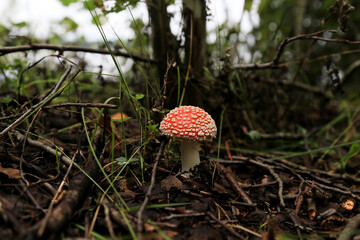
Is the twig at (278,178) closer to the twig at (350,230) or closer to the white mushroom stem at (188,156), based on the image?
the twig at (350,230)

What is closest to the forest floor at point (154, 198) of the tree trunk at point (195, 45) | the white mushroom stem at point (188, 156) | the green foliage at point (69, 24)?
the white mushroom stem at point (188, 156)

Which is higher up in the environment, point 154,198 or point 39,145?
point 39,145

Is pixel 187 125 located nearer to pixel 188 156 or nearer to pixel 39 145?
pixel 188 156

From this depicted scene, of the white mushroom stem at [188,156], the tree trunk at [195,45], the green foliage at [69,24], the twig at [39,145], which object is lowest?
the white mushroom stem at [188,156]

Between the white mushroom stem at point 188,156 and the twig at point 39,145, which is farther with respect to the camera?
the white mushroom stem at point 188,156

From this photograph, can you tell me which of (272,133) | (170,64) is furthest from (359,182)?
(170,64)

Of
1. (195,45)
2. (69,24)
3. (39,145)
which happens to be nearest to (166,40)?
(195,45)

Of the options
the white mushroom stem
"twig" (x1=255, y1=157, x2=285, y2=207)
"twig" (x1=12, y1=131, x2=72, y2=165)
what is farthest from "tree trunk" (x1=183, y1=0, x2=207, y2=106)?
"twig" (x1=12, y1=131, x2=72, y2=165)

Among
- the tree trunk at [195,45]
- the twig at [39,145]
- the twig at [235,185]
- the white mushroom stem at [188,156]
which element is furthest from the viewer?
the tree trunk at [195,45]
